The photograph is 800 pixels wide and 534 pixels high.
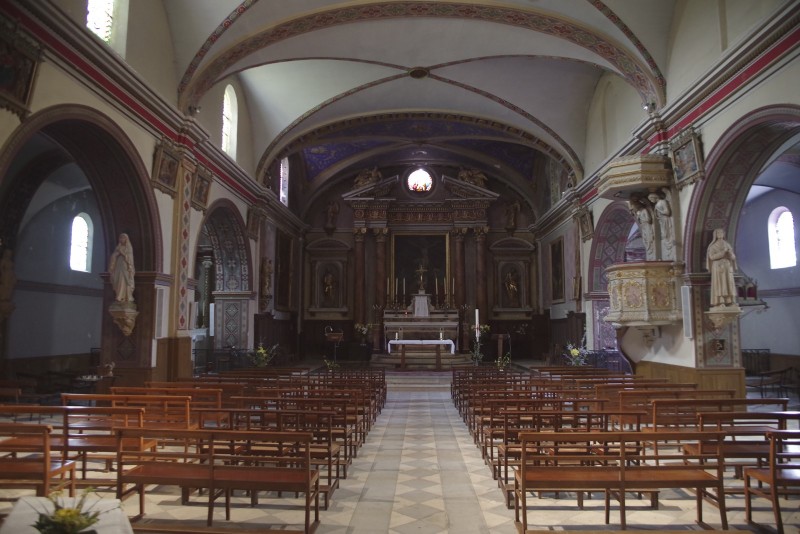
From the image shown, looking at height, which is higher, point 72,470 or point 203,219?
point 203,219

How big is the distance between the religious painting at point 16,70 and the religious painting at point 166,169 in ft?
12.9

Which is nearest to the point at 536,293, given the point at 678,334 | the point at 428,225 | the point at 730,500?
the point at 428,225

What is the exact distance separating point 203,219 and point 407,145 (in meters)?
11.0

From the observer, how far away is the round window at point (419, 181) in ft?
85.7

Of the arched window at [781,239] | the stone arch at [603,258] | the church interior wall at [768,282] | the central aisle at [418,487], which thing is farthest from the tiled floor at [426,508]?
the arched window at [781,239]

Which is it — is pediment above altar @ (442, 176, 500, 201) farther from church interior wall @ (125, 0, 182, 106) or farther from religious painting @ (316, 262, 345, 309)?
church interior wall @ (125, 0, 182, 106)

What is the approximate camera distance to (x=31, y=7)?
7.91 m

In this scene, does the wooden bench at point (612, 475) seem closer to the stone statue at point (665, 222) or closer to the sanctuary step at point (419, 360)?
the stone statue at point (665, 222)

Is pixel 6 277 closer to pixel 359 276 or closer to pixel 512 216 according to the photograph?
pixel 359 276

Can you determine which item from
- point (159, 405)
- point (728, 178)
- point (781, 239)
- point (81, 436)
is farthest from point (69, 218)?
point (781, 239)

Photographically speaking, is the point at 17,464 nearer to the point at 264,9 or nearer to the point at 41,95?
the point at 41,95

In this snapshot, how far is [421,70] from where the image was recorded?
16141 mm

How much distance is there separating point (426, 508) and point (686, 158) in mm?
9265

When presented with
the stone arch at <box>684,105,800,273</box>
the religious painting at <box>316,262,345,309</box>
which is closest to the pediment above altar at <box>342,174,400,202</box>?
the religious painting at <box>316,262,345,309</box>
